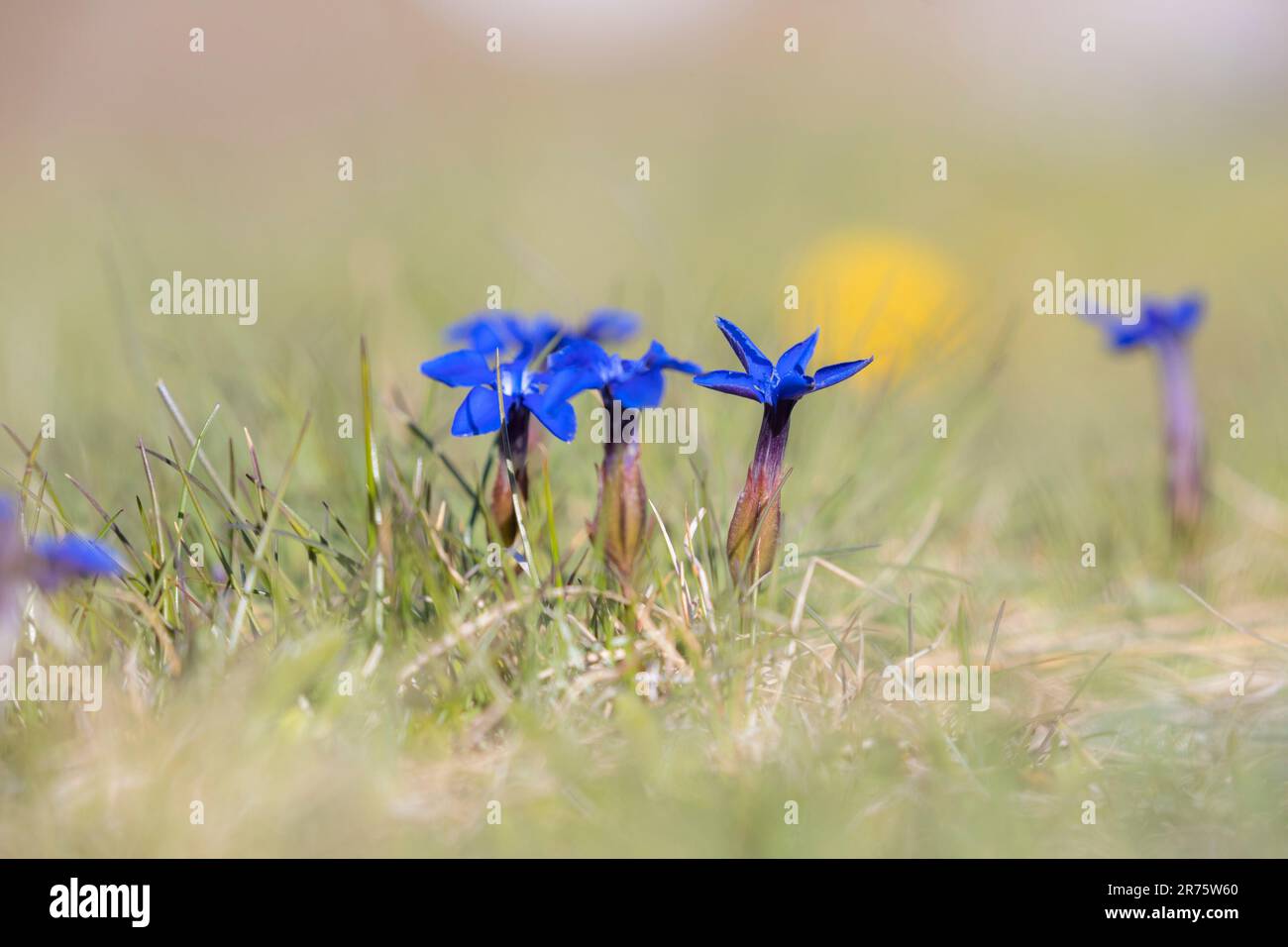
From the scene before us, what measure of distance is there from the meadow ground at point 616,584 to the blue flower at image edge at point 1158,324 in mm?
438

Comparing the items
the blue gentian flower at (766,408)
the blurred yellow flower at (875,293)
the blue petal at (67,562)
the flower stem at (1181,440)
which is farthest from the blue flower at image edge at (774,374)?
the blurred yellow flower at (875,293)

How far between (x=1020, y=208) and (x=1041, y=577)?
216 inches

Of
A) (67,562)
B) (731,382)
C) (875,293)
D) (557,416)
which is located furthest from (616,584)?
(875,293)

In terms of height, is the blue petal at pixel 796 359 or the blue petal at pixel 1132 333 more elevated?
the blue petal at pixel 1132 333

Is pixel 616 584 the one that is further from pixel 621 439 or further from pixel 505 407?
pixel 505 407

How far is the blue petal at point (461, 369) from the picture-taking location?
81.7 inches

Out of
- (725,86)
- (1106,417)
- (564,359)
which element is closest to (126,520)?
(564,359)

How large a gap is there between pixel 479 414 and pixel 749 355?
0.48 meters

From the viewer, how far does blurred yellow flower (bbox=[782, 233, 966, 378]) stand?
458cm

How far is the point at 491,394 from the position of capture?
2123 millimetres

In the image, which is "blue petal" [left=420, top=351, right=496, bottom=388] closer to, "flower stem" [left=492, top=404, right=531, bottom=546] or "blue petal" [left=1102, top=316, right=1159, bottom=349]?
"flower stem" [left=492, top=404, right=531, bottom=546]

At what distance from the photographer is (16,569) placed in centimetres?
180

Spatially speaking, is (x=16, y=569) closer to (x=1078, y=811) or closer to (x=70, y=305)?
(x=1078, y=811)

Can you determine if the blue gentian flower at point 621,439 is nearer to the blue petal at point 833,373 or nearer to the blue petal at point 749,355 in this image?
the blue petal at point 749,355
